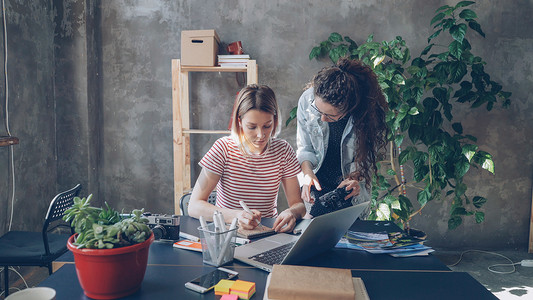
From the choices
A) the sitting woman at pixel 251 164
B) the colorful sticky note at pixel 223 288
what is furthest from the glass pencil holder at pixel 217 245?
the sitting woman at pixel 251 164

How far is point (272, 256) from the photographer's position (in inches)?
48.4

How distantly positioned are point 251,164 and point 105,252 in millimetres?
1064

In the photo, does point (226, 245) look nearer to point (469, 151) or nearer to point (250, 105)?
point (250, 105)

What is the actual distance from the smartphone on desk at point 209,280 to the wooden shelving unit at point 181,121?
79.9 inches

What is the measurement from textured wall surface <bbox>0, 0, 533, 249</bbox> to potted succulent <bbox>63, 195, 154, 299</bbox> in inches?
96.9

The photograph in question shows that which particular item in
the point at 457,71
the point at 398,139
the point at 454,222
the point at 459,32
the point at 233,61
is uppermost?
the point at 459,32

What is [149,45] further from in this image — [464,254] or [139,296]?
[464,254]

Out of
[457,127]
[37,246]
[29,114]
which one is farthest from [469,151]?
[29,114]

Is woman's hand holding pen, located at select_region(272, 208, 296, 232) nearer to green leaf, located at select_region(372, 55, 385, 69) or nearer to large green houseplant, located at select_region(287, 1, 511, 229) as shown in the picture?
large green houseplant, located at select_region(287, 1, 511, 229)

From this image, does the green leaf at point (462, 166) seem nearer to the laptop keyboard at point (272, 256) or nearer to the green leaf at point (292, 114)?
the green leaf at point (292, 114)

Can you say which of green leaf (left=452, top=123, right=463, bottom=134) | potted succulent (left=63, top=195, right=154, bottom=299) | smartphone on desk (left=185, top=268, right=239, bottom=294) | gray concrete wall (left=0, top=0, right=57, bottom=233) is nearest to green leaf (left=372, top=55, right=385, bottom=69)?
green leaf (left=452, top=123, right=463, bottom=134)

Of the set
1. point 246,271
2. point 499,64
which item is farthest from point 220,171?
point 499,64

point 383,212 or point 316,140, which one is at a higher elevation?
point 316,140

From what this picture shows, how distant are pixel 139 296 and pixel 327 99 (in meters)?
1.24
